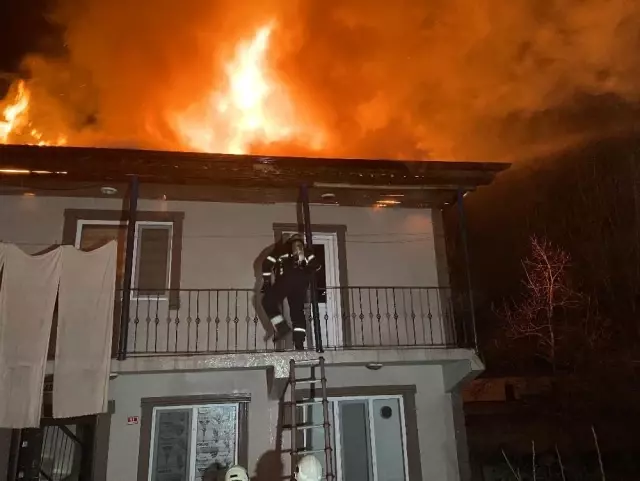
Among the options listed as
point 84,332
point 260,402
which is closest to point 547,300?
point 260,402

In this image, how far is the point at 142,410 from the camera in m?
8.59

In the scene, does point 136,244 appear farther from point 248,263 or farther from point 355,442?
point 355,442

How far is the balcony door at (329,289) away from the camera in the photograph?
980 cm

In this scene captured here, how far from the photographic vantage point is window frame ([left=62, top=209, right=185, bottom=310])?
9.41 meters

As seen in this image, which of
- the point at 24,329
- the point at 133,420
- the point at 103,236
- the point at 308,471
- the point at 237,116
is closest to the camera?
the point at 308,471

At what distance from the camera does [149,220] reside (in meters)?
9.89

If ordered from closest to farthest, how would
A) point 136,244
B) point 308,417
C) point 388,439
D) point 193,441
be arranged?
1. point 193,441
2. point 308,417
3. point 388,439
4. point 136,244

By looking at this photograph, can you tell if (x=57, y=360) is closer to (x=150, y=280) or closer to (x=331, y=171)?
(x=150, y=280)

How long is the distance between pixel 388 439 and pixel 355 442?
0.61 m

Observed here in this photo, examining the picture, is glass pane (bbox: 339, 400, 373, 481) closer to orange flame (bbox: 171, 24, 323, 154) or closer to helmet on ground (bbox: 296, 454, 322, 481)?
helmet on ground (bbox: 296, 454, 322, 481)

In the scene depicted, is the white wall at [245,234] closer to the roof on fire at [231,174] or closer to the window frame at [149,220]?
the window frame at [149,220]

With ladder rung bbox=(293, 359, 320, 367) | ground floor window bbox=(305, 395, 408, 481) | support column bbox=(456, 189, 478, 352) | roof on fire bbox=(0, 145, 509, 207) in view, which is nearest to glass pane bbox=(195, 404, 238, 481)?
ground floor window bbox=(305, 395, 408, 481)

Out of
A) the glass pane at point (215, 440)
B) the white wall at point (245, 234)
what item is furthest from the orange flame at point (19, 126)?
the glass pane at point (215, 440)

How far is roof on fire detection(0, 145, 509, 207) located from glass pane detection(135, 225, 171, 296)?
0.72 m
